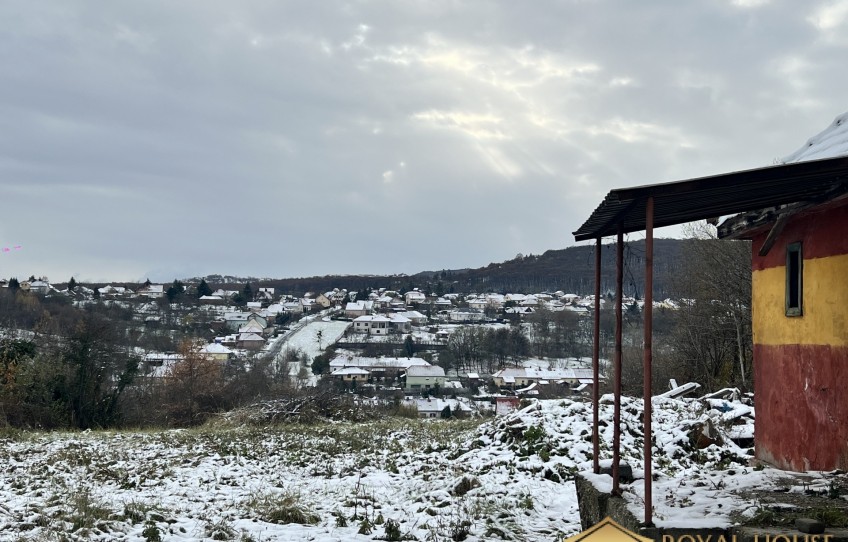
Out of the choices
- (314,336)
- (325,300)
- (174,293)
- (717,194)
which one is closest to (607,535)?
(717,194)

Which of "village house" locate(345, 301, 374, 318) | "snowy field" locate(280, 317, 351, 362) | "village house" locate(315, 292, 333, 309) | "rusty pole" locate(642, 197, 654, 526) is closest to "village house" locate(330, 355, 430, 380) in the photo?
"snowy field" locate(280, 317, 351, 362)

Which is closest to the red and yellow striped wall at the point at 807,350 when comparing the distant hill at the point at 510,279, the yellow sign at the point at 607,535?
the yellow sign at the point at 607,535

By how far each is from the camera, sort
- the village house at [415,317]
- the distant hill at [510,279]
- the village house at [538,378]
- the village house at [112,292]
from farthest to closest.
→ the village house at [112,292] < the village house at [415,317] < the village house at [538,378] < the distant hill at [510,279]

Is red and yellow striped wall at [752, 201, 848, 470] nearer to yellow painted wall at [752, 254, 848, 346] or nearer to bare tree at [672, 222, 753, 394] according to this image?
yellow painted wall at [752, 254, 848, 346]

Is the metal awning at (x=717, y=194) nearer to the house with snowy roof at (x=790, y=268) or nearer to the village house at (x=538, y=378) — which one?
the house with snowy roof at (x=790, y=268)

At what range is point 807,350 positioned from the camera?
7000mm

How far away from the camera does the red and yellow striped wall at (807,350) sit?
21.1ft

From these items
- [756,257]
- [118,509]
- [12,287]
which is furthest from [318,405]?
[12,287]

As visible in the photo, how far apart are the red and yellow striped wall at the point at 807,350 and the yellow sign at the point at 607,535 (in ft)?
10.1

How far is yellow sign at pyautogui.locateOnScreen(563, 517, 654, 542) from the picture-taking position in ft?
15.5

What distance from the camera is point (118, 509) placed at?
768 cm

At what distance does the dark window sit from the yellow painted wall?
75mm

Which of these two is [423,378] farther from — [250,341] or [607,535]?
[607,535]

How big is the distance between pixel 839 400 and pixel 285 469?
28.4ft
